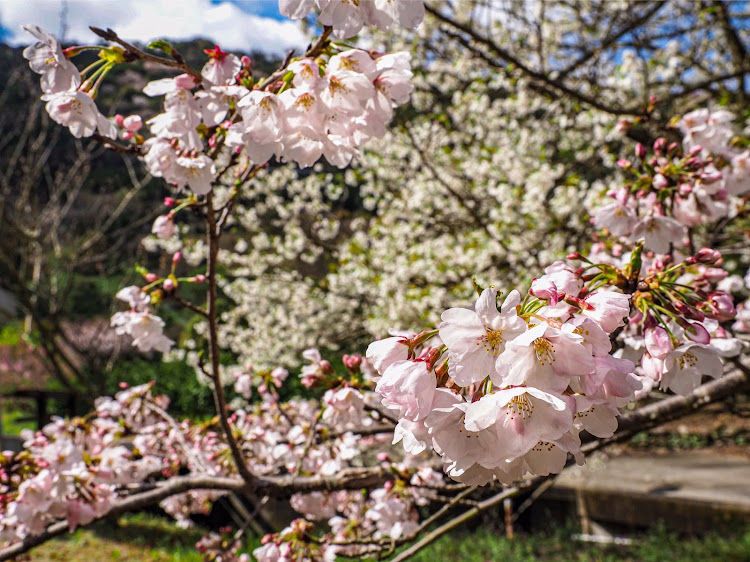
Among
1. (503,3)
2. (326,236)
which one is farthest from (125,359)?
(503,3)

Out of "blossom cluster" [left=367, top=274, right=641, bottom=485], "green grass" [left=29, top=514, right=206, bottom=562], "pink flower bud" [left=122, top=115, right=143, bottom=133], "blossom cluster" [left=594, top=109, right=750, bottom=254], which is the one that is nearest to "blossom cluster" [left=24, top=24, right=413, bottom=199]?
"pink flower bud" [left=122, top=115, right=143, bottom=133]

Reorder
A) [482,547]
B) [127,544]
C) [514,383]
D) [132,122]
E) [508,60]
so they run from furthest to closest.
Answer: [127,544] < [482,547] < [508,60] < [132,122] < [514,383]

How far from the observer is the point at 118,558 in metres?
5.42

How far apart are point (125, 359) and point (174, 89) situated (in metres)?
12.1

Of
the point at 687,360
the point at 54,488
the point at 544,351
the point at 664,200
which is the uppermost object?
the point at 664,200

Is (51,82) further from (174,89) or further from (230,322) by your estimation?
(230,322)

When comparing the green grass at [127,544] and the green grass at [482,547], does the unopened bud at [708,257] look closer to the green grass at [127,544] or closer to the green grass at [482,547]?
the green grass at [482,547]

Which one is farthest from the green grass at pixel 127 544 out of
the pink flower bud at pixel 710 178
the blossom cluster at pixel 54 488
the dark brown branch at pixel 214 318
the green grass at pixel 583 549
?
the pink flower bud at pixel 710 178

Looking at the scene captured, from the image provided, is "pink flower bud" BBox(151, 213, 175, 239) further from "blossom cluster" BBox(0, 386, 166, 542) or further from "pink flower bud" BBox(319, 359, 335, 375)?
"blossom cluster" BBox(0, 386, 166, 542)

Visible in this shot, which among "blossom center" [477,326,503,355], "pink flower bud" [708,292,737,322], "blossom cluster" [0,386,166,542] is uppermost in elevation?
Result: "blossom center" [477,326,503,355]

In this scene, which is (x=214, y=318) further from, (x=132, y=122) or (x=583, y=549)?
(x=583, y=549)

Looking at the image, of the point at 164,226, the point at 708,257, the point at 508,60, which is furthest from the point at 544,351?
the point at 508,60

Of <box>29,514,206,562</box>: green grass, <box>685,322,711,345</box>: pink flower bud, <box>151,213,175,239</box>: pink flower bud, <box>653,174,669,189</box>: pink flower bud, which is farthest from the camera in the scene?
<box>29,514,206,562</box>: green grass

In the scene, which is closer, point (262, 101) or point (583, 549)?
point (262, 101)
